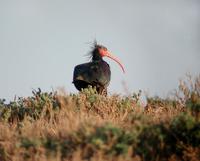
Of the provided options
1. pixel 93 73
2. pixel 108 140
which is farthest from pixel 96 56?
pixel 108 140

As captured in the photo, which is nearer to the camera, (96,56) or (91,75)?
(91,75)

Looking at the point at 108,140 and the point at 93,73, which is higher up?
the point at 93,73

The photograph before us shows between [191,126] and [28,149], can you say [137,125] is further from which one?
[28,149]

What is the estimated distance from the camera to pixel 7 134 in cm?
780

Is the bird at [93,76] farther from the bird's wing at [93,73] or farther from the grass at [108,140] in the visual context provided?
the grass at [108,140]

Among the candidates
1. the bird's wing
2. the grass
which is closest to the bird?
the bird's wing

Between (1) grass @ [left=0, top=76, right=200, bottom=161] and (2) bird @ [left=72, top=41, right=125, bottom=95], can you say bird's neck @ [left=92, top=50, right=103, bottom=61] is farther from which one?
(1) grass @ [left=0, top=76, right=200, bottom=161]

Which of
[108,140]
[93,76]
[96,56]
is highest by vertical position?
[96,56]

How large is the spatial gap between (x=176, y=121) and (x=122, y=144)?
1075mm

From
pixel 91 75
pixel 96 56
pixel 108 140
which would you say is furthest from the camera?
pixel 96 56

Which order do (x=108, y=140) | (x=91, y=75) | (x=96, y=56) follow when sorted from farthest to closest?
1. (x=96, y=56)
2. (x=91, y=75)
3. (x=108, y=140)

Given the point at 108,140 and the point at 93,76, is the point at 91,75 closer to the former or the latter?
the point at 93,76

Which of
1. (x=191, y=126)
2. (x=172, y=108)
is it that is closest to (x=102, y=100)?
(x=172, y=108)

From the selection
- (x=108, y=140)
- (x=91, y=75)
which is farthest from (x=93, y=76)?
(x=108, y=140)
